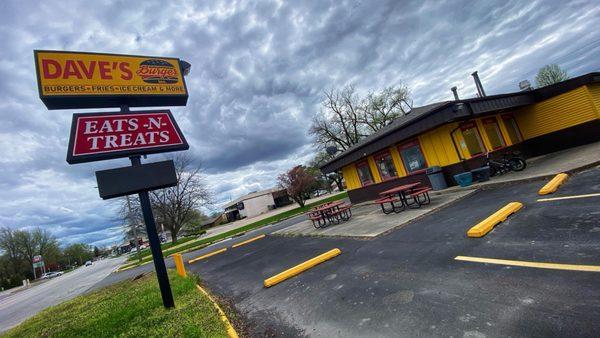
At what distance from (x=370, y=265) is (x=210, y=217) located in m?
91.9

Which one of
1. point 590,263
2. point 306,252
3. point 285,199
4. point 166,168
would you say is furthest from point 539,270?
point 285,199

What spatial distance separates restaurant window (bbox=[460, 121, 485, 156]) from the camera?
13711 mm

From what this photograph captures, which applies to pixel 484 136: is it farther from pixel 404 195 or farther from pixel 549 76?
pixel 549 76

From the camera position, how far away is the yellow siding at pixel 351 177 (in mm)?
20403

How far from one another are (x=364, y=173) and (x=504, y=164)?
8.50 m

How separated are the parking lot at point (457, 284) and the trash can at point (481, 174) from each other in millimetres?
4249

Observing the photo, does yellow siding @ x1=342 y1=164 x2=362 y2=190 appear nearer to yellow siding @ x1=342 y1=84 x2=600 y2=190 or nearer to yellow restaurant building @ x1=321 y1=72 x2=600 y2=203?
yellow restaurant building @ x1=321 y1=72 x2=600 y2=203

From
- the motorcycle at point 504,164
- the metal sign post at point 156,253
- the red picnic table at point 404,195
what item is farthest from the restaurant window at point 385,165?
the metal sign post at point 156,253

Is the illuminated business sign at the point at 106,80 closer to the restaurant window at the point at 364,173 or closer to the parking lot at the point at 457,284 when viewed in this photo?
the parking lot at the point at 457,284

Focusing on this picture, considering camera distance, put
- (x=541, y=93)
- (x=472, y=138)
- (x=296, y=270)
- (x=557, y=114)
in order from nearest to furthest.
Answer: (x=296, y=270)
(x=472, y=138)
(x=557, y=114)
(x=541, y=93)

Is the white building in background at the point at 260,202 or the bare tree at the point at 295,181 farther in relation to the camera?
the white building in background at the point at 260,202

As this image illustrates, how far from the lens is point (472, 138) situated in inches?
551

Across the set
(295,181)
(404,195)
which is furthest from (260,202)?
(404,195)

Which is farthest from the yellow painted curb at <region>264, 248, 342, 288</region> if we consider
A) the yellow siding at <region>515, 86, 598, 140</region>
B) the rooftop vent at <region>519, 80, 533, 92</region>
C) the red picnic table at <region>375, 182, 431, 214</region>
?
the rooftop vent at <region>519, 80, 533, 92</region>
